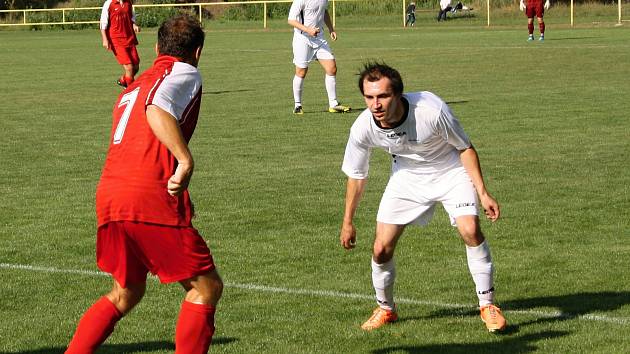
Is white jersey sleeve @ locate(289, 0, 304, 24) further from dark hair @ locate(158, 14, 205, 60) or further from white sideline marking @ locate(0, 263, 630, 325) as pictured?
dark hair @ locate(158, 14, 205, 60)

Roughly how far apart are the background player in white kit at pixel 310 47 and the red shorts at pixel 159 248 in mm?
13856

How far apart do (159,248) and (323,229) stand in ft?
15.7

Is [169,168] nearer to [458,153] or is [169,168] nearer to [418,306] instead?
[458,153]

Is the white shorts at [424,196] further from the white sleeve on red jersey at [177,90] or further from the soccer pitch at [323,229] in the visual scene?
the white sleeve on red jersey at [177,90]

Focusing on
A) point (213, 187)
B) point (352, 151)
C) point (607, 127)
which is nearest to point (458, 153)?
point (352, 151)

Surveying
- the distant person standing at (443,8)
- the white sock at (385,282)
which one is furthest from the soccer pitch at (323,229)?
the distant person standing at (443,8)

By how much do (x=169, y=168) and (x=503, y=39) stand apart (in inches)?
1404

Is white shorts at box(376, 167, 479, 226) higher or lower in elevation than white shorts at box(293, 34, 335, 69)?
lower

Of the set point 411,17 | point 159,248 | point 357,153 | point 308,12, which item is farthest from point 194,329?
point 411,17

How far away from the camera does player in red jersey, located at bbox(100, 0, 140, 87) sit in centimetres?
2359

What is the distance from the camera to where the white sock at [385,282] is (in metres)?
7.08

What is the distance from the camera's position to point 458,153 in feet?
23.0

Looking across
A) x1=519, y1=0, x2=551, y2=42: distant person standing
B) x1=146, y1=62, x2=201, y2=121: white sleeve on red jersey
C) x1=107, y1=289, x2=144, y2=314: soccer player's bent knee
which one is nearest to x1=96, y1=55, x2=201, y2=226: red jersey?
x1=146, y1=62, x2=201, y2=121: white sleeve on red jersey

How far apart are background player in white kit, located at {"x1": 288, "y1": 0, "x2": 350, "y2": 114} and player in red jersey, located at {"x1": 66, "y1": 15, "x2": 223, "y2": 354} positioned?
13.7 metres
